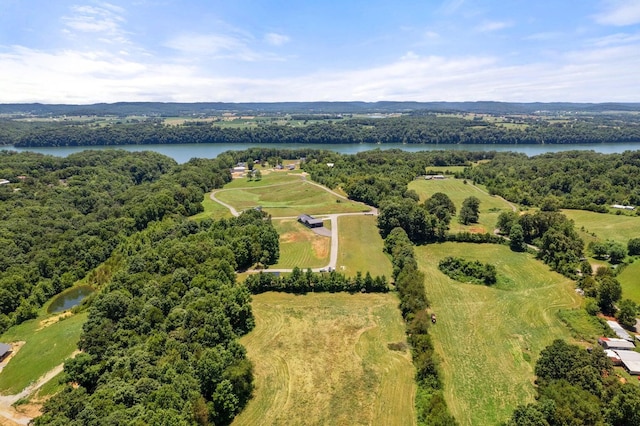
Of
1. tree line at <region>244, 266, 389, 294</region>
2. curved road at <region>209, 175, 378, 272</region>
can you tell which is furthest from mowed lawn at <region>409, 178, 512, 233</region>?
tree line at <region>244, 266, 389, 294</region>

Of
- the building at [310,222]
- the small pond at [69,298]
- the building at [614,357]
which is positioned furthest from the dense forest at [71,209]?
the building at [614,357]

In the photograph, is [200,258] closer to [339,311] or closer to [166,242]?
[166,242]

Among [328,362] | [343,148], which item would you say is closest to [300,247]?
[328,362]

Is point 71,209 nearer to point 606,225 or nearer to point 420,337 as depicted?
point 420,337

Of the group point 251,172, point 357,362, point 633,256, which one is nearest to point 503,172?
point 633,256

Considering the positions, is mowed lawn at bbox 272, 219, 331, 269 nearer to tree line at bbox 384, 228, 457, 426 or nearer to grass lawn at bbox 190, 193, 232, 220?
tree line at bbox 384, 228, 457, 426

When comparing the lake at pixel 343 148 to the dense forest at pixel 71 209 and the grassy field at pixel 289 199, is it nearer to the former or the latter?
the dense forest at pixel 71 209
